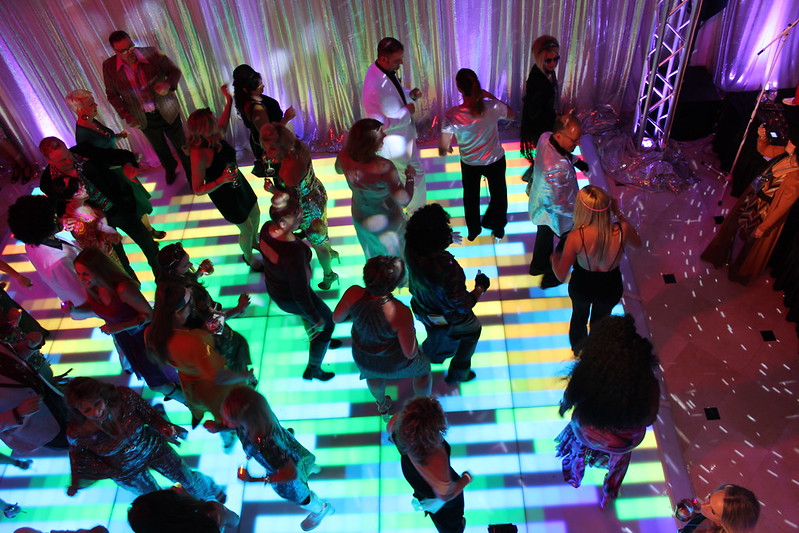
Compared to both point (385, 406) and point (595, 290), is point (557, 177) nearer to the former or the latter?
point (595, 290)

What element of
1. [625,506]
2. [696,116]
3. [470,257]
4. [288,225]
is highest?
[288,225]

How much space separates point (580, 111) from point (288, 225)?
13.5 ft

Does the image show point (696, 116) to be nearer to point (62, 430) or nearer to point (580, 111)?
point (580, 111)

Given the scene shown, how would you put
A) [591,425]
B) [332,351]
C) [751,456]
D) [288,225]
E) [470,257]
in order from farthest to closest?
[470,257] < [332,351] < [751,456] < [288,225] < [591,425]

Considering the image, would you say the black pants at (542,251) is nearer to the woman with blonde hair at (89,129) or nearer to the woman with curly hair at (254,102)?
the woman with curly hair at (254,102)

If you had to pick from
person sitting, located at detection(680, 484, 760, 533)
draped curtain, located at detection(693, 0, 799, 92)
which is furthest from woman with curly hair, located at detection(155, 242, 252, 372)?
draped curtain, located at detection(693, 0, 799, 92)

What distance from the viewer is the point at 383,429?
4316 mm

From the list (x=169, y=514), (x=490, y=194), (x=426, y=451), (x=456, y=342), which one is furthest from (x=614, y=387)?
(x=490, y=194)

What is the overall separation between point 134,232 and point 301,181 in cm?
166

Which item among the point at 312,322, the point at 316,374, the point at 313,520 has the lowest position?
the point at 313,520

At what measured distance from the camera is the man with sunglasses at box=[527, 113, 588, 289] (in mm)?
3953

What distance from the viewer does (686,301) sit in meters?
4.84

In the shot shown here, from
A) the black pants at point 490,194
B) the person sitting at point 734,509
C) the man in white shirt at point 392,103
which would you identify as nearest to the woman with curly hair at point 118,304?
the man in white shirt at point 392,103

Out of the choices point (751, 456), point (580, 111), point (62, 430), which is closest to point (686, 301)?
point (751, 456)
